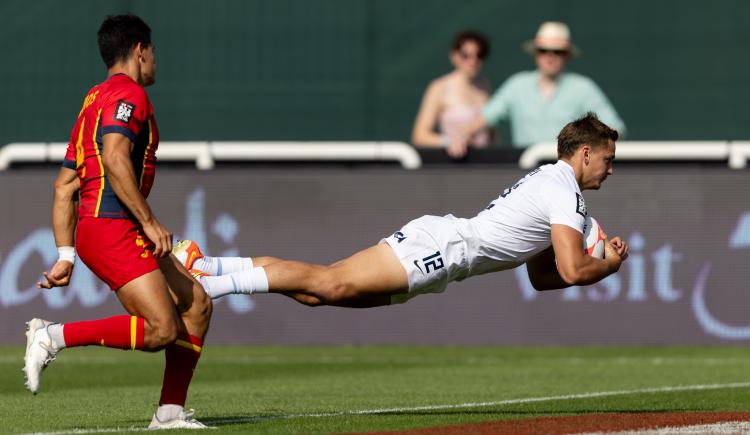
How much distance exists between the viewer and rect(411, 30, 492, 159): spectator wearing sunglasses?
15844 millimetres

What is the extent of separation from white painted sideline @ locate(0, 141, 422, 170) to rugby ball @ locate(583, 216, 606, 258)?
20.0 ft

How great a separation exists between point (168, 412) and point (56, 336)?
0.73 meters

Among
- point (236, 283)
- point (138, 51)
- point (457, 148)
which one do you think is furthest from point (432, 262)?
point (457, 148)

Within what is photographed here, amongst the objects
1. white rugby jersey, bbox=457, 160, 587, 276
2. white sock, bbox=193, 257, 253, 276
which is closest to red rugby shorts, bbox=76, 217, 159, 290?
white sock, bbox=193, 257, 253, 276

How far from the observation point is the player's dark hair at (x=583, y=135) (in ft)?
30.4

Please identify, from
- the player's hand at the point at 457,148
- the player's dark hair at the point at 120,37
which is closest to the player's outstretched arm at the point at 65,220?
the player's dark hair at the point at 120,37

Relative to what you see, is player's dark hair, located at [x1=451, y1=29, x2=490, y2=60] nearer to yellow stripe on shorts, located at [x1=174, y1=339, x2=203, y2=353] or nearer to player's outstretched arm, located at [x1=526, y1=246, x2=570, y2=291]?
player's outstretched arm, located at [x1=526, y1=246, x2=570, y2=291]

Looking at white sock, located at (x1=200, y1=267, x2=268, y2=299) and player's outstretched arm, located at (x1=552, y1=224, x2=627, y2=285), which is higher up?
player's outstretched arm, located at (x1=552, y1=224, x2=627, y2=285)

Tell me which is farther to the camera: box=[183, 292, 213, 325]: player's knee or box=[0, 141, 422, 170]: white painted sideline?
box=[0, 141, 422, 170]: white painted sideline

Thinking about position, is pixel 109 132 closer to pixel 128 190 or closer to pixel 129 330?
pixel 128 190

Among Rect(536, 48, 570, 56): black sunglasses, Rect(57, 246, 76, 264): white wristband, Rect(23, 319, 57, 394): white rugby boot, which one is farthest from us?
Rect(536, 48, 570, 56): black sunglasses

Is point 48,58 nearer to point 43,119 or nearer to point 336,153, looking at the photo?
point 43,119

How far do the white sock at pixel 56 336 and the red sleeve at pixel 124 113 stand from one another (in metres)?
1.01

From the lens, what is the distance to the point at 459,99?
16.1 meters
